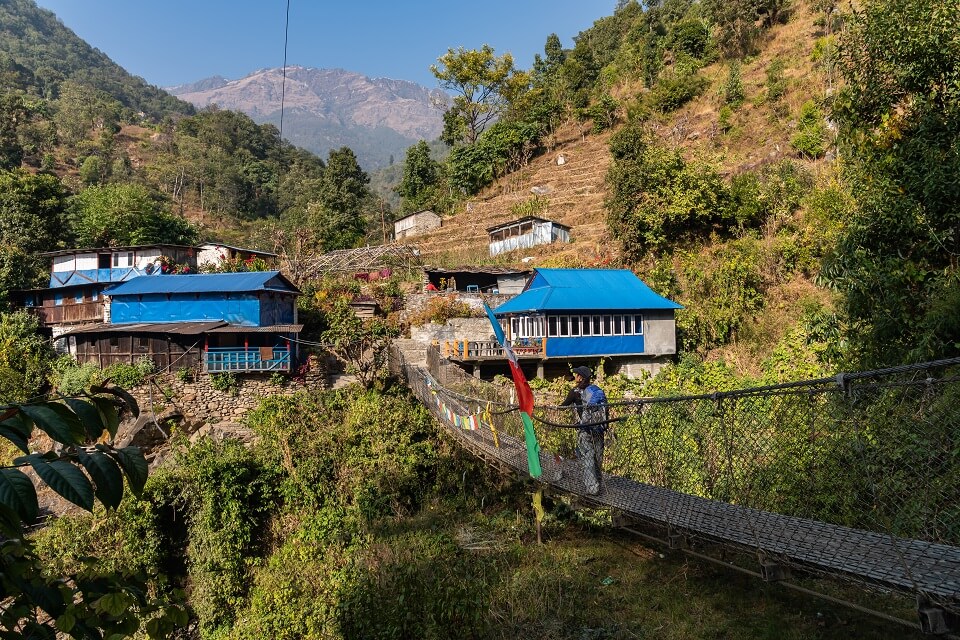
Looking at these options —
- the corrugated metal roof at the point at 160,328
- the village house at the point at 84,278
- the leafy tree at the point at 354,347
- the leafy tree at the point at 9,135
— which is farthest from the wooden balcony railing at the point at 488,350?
the leafy tree at the point at 9,135

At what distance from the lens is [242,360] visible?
13.7 m

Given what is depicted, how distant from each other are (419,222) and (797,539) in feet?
95.8

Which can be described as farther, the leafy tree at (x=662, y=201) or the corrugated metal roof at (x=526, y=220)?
the corrugated metal roof at (x=526, y=220)

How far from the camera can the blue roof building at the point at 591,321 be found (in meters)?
14.3

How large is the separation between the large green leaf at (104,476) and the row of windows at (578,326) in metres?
13.3

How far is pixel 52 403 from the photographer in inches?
45.9

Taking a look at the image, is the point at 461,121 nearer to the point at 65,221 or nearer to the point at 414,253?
the point at 414,253

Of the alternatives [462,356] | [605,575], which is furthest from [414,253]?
[605,575]

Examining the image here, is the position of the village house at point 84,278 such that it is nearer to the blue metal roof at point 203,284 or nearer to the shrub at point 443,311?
the blue metal roof at point 203,284

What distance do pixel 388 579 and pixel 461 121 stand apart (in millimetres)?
34083

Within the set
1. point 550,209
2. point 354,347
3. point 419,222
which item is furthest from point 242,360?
point 419,222

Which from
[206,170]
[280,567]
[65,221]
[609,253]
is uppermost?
[206,170]

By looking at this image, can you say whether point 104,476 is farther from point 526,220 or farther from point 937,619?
point 526,220

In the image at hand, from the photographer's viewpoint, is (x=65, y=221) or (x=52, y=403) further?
(x=65, y=221)
